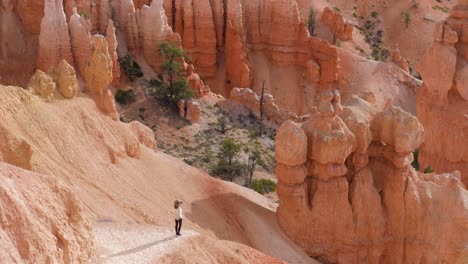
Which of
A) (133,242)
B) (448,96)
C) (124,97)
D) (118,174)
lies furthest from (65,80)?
(448,96)

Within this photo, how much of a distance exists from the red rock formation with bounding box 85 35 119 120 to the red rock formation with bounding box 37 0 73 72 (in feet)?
23.9

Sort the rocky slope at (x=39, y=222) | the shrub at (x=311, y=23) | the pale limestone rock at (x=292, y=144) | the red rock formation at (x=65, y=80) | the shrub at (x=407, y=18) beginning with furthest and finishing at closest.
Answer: the shrub at (x=407, y=18)
the shrub at (x=311, y=23)
the red rock formation at (x=65, y=80)
the pale limestone rock at (x=292, y=144)
the rocky slope at (x=39, y=222)

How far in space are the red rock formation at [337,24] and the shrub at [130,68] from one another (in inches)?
1115

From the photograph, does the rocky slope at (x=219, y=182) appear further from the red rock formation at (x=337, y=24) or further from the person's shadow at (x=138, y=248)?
the red rock formation at (x=337, y=24)

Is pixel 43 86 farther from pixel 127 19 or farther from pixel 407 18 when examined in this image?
pixel 407 18

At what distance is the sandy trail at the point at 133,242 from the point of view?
16484 mm

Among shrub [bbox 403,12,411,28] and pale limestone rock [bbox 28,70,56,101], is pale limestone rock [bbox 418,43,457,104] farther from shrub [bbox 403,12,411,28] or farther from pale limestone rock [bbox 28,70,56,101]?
shrub [bbox 403,12,411,28]

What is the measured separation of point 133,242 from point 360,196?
10.5 meters

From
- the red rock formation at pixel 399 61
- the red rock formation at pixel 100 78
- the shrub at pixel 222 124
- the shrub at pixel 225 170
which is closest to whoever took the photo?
the red rock formation at pixel 100 78

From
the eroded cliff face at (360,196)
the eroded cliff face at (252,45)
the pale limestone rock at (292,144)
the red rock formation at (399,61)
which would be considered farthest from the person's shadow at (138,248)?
the red rock formation at (399,61)

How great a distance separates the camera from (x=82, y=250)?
15.5 m

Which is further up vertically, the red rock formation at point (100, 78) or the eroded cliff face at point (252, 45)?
the red rock formation at point (100, 78)

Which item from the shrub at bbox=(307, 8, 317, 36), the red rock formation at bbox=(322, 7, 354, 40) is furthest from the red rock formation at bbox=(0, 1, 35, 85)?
the red rock formation at bbox=(322, 7, 354, 40)

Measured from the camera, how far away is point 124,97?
3947 cm
